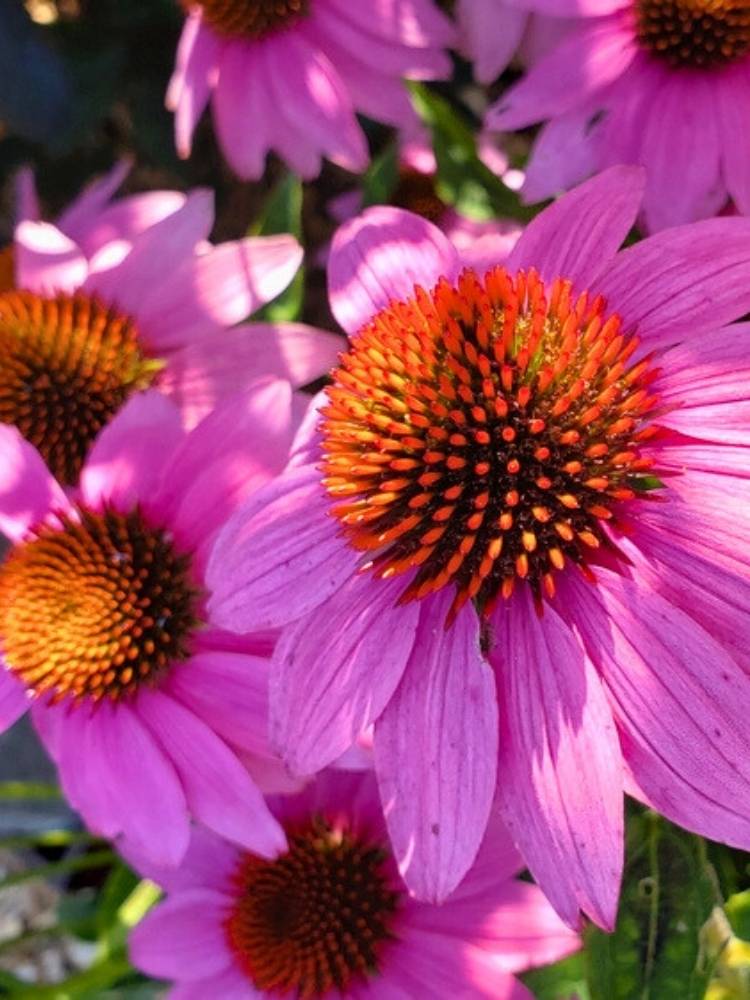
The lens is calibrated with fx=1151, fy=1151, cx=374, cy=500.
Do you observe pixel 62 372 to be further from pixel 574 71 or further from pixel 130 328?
pixel 574 71

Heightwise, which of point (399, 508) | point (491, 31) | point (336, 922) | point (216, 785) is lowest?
point (336, 922)

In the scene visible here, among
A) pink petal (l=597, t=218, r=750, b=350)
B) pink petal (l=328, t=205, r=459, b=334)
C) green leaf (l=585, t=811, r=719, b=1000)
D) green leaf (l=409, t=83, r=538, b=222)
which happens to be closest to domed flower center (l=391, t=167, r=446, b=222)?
green leaf (l=409, t=83, r=538, b=222)

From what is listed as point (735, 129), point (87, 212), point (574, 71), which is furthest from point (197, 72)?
point (735, 129)

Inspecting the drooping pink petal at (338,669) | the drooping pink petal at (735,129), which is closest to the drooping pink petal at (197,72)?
the drooping pink petal at (735,129)

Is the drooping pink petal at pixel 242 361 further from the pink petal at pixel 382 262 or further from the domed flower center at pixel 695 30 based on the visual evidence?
the domed flower center at pixel 695 30

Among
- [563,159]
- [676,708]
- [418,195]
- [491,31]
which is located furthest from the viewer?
[418,195]

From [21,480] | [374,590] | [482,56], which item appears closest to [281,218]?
[482,56]
